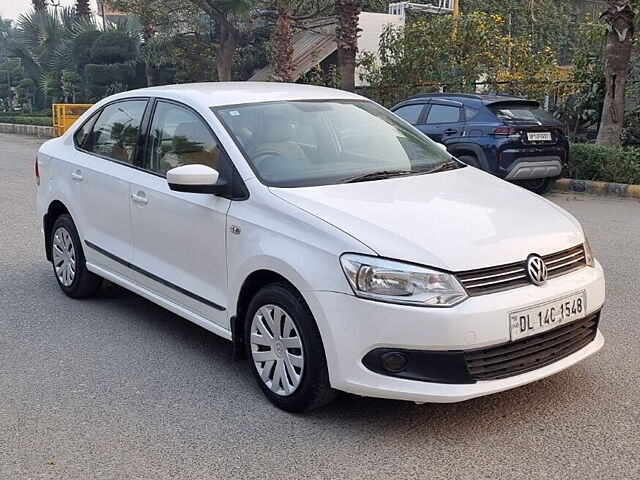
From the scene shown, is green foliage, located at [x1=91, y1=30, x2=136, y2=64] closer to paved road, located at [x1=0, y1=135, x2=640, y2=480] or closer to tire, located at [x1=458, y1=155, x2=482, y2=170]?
tire, located at [x1=458, y1=155, x2=482, y2=170]

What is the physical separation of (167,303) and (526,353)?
2306mm

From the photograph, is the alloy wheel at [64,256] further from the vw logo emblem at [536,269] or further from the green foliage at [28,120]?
the green foliage at [28,120]

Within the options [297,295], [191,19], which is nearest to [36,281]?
[297,295]

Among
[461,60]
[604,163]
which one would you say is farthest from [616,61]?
[461,60]

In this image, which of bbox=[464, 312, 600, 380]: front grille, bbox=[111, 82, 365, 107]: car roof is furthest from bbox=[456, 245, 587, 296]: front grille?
bbox=[111, 82, 365, 107]: car roof

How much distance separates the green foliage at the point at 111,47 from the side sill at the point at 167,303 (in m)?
23.8

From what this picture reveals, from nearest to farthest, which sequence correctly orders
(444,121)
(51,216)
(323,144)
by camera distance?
(323,144), (51,216), (444,121)

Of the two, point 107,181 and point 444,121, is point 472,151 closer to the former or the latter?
point 444,121

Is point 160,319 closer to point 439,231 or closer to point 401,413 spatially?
point 401,413

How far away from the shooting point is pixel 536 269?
11.9 feet

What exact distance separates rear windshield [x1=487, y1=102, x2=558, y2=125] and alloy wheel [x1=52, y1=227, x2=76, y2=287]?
23.2 ft

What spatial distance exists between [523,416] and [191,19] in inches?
951

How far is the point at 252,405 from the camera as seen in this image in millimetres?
4062

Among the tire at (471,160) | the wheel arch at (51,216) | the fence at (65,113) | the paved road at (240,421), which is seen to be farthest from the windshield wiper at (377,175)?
the fence at (65,113)
